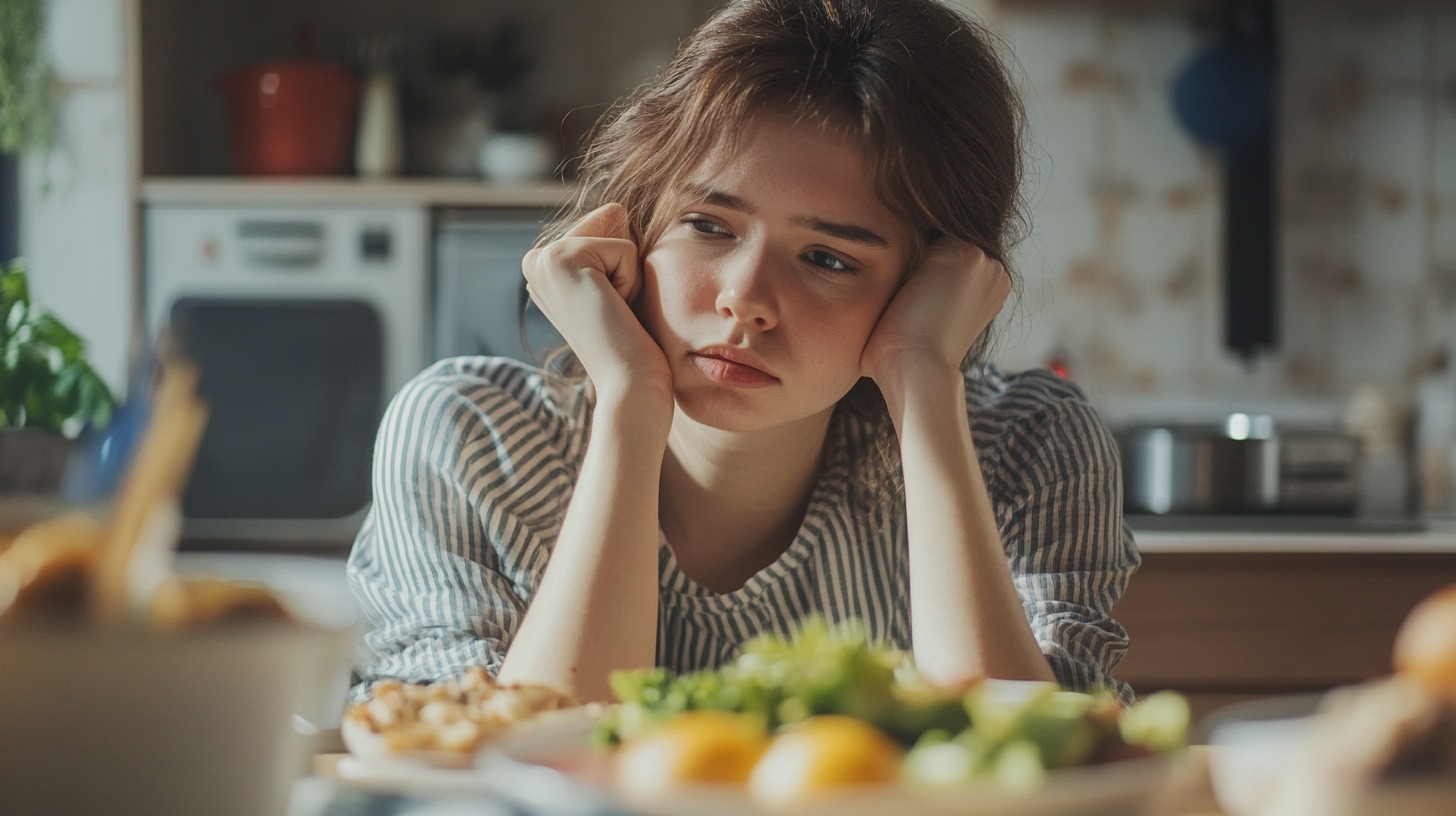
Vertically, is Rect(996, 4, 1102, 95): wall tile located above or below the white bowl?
above

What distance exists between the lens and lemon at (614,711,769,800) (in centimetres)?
42

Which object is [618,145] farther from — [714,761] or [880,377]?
[714,761]

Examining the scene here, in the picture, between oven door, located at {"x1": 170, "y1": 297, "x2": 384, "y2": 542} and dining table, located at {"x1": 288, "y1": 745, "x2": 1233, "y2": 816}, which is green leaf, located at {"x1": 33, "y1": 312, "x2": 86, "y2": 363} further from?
dining table, located at {"x1": 288, "y1": 745, "x2": 1233, "y2": 816}

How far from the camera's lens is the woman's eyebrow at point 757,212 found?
3.66ft

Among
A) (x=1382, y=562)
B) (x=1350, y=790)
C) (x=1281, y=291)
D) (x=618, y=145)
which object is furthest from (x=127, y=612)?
(x=1281, y=291)

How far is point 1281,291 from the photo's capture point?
2703 millimetres

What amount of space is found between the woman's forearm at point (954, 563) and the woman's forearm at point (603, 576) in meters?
0.21

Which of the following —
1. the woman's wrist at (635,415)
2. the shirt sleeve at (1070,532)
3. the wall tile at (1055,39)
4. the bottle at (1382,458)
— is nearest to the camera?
the woman's wrist at (635,415)

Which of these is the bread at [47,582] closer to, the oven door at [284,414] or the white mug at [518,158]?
the oven door at [284,414]

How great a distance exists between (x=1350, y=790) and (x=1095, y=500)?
946 millimetres

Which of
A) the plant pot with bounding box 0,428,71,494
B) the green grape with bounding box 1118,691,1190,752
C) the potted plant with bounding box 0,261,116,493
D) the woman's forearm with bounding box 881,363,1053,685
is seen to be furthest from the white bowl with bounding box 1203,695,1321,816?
the potted plant with bounding box 0,261,116,493

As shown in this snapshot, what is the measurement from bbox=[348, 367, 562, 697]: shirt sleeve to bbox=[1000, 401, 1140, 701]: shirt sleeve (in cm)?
46

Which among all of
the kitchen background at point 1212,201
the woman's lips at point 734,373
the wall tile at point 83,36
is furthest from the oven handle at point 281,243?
the woman's lips at point 734,373

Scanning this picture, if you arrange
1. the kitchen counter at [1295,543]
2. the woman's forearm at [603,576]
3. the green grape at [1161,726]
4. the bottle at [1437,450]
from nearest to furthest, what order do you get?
1. the green grape at [1161,726]
2. the woman's forearm at [603,576]
3. the kitchen counter at [1295,543]
4. the bottle at [1437,450]
